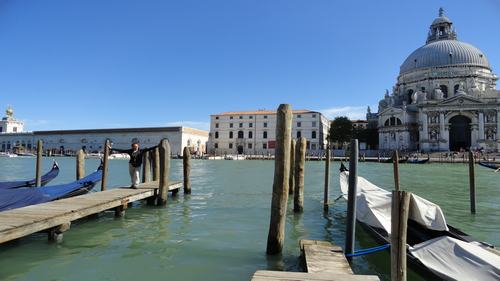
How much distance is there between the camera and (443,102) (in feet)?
162

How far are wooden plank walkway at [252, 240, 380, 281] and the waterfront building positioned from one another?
52.5 m

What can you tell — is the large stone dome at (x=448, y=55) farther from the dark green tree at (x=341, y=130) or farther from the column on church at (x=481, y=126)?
the dark green tree at (x=341, y=130)

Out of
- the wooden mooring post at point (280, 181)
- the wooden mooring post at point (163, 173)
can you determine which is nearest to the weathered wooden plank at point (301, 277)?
the wooden mooring post at point (280, 181)

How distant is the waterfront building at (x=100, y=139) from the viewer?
57969mm

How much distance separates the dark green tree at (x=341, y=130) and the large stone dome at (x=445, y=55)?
13746 millimetres

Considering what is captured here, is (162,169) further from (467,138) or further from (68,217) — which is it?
(467,138)

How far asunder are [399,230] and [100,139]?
63.7 m

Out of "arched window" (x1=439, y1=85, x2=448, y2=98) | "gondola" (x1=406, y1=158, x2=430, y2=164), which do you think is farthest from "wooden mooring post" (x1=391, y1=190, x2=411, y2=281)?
"arched window" (x1=439, y1=85, x2=448, y2=98)

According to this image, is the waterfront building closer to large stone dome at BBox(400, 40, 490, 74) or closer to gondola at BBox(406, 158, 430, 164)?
gondola at BBox(406, 158, 430, 164)

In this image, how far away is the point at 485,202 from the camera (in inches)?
434

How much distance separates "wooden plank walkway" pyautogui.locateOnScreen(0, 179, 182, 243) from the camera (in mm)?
4797

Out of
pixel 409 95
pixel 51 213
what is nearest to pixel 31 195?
pixel 51 213

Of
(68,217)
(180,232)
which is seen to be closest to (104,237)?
(68,217)

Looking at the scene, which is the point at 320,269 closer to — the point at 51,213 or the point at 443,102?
the point at 51,213
